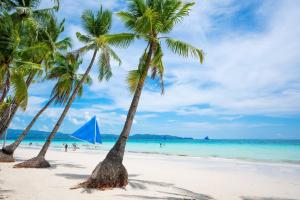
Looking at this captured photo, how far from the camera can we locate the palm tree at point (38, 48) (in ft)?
39.5

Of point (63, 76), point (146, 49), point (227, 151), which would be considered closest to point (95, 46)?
point (63, 76)

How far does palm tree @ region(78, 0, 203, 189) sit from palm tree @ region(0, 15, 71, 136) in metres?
3.79

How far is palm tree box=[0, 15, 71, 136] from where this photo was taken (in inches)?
475

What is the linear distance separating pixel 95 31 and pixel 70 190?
1142 cm

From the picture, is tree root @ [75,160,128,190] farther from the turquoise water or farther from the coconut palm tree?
the turquoise water

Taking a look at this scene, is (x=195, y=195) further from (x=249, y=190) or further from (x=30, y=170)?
(x=30, y=170)

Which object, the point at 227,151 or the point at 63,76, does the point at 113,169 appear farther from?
the point at 227,151

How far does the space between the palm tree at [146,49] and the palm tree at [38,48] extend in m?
3.79

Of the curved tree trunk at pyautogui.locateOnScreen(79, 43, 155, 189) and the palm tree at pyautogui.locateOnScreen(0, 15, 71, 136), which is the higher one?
the palm tree at pyautogui.locateOnScreen(0, 15, 71, 136)

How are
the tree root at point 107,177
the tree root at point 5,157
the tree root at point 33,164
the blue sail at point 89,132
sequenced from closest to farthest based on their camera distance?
the tree root at point 107,177, the tree root at point 33,164, the tree root at point 5,157, the blue sail at point 89,132

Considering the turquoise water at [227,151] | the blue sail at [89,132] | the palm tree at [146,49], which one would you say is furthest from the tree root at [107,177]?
the turquoise water at [227,151]

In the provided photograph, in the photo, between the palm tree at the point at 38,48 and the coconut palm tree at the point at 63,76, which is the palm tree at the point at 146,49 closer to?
the palm tree at the point at 38,48

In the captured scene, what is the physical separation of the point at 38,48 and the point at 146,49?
4.70m

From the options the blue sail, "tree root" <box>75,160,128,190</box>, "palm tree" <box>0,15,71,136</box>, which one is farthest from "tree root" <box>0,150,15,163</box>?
"tree root" <box>75,160,128,190</box>
